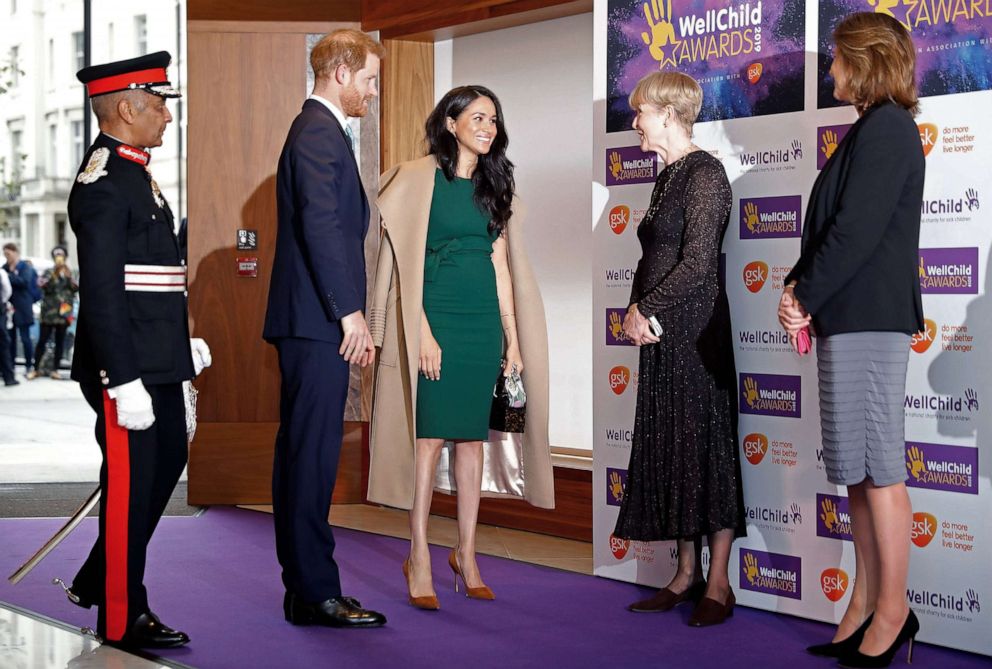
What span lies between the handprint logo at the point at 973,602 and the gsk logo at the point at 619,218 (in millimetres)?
1606

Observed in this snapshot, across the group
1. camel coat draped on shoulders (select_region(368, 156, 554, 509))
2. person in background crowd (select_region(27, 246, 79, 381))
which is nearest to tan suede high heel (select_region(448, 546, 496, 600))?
camel coat draped on shoulders (select_region(368, 156, 554, 509))

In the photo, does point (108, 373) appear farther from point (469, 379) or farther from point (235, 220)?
point (235, 220)

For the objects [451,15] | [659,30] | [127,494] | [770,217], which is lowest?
[127,494]

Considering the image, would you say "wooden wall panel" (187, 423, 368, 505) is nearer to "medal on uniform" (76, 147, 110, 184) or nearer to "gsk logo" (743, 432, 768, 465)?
"gsk logo" (743, 432, 768, 465)

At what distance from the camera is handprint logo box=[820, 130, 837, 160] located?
11.5 feet

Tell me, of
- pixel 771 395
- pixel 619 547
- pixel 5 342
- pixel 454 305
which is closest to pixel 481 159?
pixel 454 305

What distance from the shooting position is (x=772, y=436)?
145 inches

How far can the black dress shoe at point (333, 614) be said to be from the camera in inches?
134

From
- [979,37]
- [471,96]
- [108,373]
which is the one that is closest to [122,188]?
[108,373]

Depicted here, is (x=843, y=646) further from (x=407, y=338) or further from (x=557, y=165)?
(x=557, y=165)

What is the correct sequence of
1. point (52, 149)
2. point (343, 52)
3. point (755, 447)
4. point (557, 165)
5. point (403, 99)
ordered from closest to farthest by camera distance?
point (343, 52) → point (755, 447) → point (557, 165) → point (403, 99) → point (52, 149)

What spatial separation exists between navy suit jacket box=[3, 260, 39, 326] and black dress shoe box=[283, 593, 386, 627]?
10.5 metres

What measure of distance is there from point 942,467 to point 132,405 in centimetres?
213

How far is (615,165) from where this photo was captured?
163 inches
